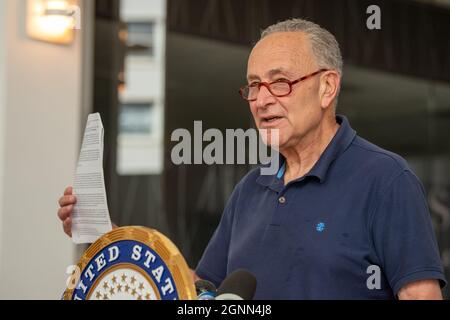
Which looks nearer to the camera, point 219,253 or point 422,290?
point 422,290

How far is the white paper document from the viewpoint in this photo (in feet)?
4.00

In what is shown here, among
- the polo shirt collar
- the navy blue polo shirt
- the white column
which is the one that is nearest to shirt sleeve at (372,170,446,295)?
the navy blue polo shirt

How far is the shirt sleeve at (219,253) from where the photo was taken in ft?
4.87

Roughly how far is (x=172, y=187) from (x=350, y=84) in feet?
4.87

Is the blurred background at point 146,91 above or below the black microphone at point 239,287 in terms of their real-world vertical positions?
above

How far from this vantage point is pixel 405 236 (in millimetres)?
1153

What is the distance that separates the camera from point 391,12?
4582 millimetres

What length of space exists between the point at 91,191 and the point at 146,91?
268 cm

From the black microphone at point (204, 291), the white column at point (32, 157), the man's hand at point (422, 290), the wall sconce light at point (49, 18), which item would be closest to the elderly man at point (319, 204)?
the man's hand at point (422, 290)

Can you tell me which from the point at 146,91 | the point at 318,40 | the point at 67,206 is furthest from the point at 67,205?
the point at 146,91

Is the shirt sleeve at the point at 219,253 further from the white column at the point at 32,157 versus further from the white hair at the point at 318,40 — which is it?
the white column at the point at 32,157

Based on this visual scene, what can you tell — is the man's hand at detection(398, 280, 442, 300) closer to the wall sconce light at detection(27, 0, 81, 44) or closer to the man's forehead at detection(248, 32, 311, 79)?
the man's forehead at detection(248, 32, 311, 79)

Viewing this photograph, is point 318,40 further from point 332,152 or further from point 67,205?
point 67,205
